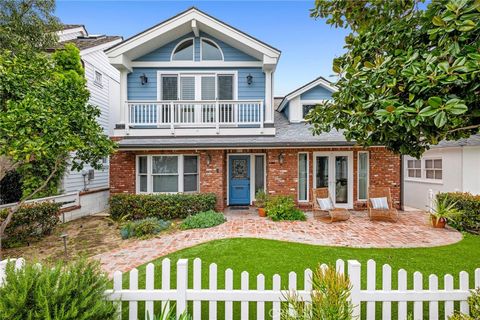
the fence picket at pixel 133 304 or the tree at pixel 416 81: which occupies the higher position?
the tree at pixel 416 81

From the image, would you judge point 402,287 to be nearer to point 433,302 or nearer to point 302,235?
point 433,302

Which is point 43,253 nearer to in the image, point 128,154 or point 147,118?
point 128,154

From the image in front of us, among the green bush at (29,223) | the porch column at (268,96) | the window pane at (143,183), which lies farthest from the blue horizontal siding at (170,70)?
the green bush at (29,223)

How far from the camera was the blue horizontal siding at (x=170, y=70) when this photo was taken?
11742 millimetres

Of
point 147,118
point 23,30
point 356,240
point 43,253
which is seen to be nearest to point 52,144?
point 43,253

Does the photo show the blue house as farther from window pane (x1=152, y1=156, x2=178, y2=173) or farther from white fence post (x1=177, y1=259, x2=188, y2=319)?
white fence post (x1=177, y1=259, x2=188, y2=319)

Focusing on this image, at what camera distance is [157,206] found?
9883 millimetres

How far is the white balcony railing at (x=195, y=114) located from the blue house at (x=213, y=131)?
0.04 metres

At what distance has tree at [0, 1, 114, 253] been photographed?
Answer: 16.3ft

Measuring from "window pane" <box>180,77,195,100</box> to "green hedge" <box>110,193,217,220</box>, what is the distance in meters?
4.63

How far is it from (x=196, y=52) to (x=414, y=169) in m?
12.6

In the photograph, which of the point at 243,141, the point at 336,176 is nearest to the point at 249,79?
the point at 243,141

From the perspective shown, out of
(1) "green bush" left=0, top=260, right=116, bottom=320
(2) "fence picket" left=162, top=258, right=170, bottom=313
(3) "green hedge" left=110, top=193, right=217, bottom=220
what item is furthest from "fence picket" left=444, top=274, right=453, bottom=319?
(3) "green hedge" left=110, top=193, right=217, bottom=220

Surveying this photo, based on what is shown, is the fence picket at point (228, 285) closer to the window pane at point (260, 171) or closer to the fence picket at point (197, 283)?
the fence picket at point (197, 283)
